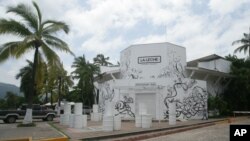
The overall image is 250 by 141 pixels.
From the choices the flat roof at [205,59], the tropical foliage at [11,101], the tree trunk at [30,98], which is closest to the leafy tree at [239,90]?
the flat roof at [205,59]

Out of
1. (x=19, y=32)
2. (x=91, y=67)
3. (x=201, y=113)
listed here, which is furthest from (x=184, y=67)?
(x=91, y=67)

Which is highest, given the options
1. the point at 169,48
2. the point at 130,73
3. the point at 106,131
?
the point at 169,48

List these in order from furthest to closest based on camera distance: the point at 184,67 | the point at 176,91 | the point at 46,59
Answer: the point at 184,67 → the point at 176,91 → the point at 46,59

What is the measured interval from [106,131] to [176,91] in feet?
39.3

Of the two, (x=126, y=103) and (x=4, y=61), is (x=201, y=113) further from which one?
(x=4, y=61)

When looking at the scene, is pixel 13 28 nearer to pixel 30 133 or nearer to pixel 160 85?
pixel 30 133

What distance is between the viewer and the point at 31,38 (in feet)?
76.6

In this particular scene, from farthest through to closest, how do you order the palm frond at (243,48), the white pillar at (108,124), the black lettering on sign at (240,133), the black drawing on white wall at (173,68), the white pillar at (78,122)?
the palm frond at (243,48)
the black drawing on white wall at (173,68)
the white pillar at (78,122)
the white pillar at (108,124)
the black lettering on sign at (240,133)

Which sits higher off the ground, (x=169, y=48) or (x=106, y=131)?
(x=169, y=48)

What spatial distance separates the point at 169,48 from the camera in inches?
1170

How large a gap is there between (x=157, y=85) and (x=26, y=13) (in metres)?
12.8

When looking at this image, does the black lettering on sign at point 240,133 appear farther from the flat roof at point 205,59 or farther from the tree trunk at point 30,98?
→ the flat roof at point 205,59

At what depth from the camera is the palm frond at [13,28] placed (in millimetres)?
22953

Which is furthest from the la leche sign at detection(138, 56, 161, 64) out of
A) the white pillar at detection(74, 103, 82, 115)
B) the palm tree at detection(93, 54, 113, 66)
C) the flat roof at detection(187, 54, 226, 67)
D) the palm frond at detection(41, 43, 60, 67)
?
the palm tree at detection(93, 54, 113, 66)
